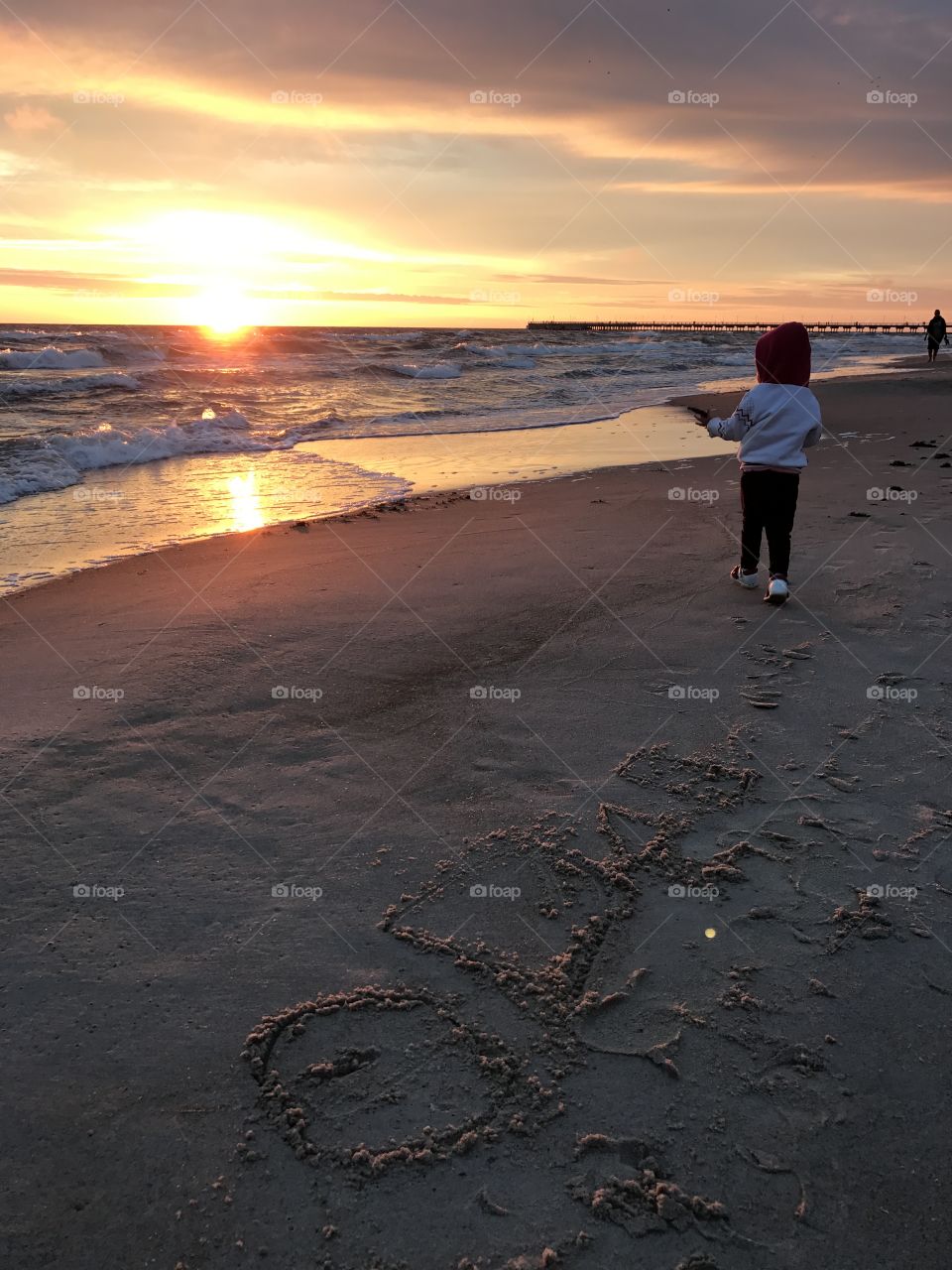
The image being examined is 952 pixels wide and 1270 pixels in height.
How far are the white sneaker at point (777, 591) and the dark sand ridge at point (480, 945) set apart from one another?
11.1 inches

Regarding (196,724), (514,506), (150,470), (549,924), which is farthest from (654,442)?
(549,924)

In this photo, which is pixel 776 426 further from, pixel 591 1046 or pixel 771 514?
pixel 591 1046

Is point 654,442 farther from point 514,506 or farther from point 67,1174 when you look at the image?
point 67,1174

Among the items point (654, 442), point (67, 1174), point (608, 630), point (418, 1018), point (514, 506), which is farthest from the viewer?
point (654, 442)

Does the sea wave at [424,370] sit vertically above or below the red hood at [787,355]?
above

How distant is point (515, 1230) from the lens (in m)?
1.86

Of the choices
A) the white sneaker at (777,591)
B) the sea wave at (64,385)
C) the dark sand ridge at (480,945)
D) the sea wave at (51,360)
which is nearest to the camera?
the dark sand ridge at (480,945)

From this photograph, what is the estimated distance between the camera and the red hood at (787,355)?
19.5ft

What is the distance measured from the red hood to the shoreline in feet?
14.5

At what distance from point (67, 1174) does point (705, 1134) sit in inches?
58.3

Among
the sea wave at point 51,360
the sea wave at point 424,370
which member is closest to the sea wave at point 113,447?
the sea wave at point 424,370

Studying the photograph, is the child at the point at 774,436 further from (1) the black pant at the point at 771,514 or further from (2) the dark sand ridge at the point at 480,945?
(2) the dark sand ridge at the point at 480,945

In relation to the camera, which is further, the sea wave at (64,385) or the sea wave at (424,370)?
the sea wave at (424,370)

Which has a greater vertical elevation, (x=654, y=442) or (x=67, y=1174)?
(x=654, y=442)
